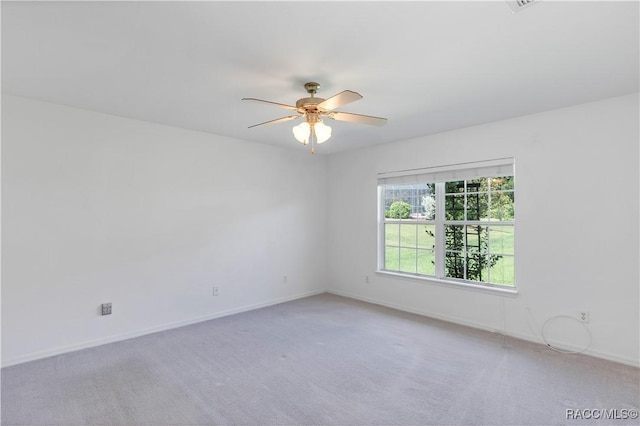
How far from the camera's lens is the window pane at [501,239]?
3.79m

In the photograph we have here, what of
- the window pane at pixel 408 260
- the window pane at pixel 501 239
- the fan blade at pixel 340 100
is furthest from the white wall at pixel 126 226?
the window pane at pixel 501 239

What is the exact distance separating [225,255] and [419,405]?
2.99 meters

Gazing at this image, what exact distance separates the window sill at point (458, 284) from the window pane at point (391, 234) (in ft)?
1.47

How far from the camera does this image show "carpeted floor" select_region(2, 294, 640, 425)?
2213 mm

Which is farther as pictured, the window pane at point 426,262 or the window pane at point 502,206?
the window pane at point 426,262

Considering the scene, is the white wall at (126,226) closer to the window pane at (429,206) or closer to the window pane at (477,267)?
the window pane at (429,206)

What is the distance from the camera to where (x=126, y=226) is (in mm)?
3625

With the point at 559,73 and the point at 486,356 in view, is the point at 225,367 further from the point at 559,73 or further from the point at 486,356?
the point at 559,73

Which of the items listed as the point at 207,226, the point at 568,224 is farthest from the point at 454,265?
the point at 207,226

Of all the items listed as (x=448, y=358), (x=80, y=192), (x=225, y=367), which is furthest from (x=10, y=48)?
(x=448, y=358)

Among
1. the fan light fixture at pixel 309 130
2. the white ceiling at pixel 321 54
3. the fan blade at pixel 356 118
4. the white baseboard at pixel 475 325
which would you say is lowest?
the white baseboard at pixel 475 325

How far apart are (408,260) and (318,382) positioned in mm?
2604

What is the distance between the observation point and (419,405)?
2.32 m

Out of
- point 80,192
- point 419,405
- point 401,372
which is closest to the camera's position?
point 419,405
